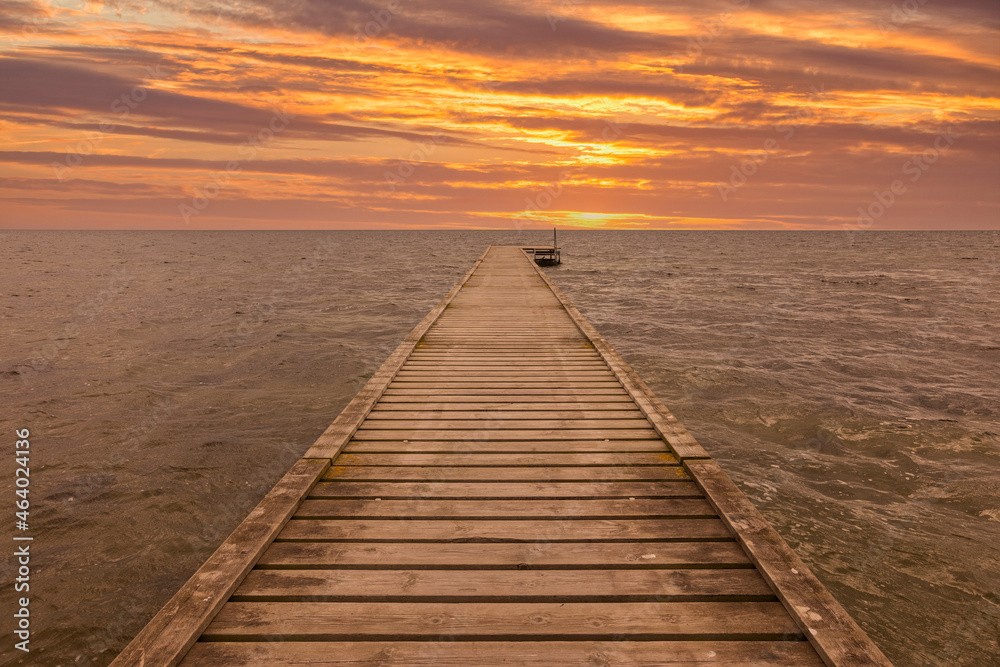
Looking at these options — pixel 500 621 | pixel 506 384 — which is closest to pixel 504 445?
pixel 506 384

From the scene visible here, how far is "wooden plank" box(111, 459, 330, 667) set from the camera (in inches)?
96.3

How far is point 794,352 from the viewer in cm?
1437

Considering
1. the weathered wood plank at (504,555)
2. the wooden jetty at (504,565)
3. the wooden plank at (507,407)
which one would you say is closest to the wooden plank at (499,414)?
the wooden plank at (507,407)

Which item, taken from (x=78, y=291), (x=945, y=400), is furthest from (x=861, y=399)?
(x=78, y=291)

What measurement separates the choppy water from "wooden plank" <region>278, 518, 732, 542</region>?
85.1 inches

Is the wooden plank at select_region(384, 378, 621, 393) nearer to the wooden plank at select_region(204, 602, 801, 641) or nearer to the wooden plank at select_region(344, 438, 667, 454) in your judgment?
the wooden plank at select_region(344, 438, 667, 454)

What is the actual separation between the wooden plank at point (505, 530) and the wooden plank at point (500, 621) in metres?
0.58

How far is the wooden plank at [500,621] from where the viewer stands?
2.60 meters

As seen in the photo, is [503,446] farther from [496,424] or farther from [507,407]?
[507,407]

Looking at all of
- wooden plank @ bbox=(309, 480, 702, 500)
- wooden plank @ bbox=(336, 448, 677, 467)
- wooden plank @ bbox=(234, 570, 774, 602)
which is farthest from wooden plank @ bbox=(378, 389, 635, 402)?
wooden plank @ bbox=(234, 570, 774, 602)

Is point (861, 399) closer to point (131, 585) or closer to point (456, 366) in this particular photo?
point (456, 366)

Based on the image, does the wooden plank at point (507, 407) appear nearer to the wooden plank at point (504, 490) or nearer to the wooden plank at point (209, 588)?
the wooden plank at point (504, 490)

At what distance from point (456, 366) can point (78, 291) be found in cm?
2891

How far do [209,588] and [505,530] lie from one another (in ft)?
5.46
